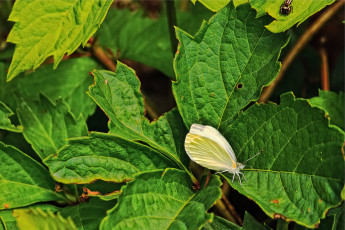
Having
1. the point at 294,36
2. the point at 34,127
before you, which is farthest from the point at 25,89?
the point at 294,36

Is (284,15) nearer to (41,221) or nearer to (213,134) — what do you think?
(213,134)

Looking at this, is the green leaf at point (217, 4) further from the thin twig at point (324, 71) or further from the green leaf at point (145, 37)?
the thin twig at point (324, 71)

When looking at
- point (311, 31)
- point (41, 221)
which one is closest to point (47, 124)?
point (41, 221)

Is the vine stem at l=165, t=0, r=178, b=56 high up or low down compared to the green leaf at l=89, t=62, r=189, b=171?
up

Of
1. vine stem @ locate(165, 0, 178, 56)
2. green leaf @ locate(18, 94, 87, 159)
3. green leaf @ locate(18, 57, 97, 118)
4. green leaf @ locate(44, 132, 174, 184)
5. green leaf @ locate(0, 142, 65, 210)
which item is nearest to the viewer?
green leaf @ locate(44, 132, 174, 184)

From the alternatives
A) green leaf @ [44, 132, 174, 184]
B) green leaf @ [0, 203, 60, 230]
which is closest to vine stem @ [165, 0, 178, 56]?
green leaf @ [44, 132, 174, 184]

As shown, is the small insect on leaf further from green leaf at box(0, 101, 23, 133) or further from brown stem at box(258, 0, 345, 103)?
green leaf at box(0, 101, 23, 133)

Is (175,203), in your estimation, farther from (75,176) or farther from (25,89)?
(25,89)
